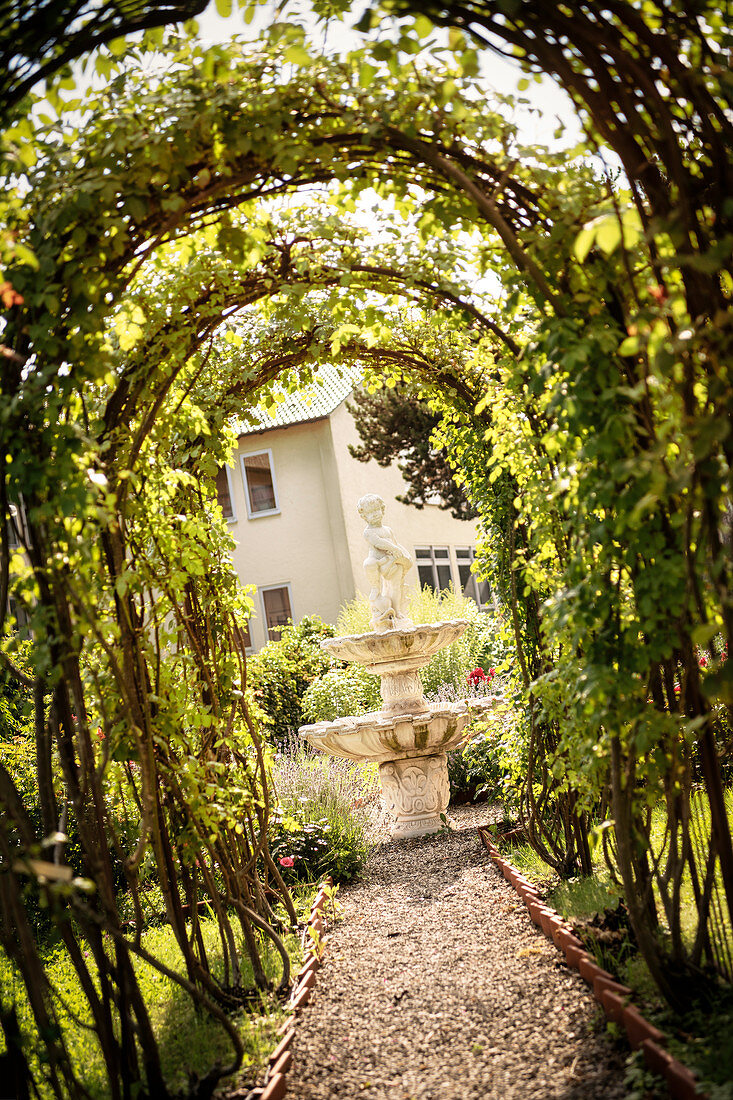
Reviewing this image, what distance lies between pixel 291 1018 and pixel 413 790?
4.03 meters

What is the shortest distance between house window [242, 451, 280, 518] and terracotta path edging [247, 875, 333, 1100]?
11.8 meters

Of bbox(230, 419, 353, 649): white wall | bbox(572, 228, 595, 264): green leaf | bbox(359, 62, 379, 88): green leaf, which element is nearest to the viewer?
bbox(572, 228, 595, 264): green leaf

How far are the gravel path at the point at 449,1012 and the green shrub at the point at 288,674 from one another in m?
6.65

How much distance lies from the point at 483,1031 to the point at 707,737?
1557 mm

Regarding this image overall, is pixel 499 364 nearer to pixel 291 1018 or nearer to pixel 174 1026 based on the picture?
pixel 291 1018

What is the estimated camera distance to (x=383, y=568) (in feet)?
27.0

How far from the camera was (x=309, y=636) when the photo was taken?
13742mm

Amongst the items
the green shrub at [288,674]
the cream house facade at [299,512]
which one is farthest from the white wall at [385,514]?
the green shrub at [288,674]

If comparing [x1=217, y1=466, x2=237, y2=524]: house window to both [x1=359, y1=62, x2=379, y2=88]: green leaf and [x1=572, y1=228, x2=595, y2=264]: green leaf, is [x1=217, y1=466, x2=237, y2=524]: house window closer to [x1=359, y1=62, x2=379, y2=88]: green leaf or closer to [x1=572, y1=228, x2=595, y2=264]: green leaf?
[x1=359, y1=62, x2=379, y2=88]: green leaf

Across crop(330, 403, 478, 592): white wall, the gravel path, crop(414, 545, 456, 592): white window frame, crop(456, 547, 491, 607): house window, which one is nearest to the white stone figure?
the gravel path

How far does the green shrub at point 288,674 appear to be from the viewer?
12.0 meters

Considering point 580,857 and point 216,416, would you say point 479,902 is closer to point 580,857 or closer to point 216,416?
point 580,857

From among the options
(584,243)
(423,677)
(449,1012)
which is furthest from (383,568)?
(584,243)

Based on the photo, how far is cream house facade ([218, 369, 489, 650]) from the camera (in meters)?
16.0
